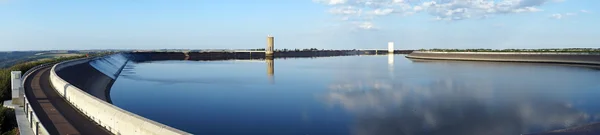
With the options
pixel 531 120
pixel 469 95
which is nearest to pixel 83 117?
pixel 531 120

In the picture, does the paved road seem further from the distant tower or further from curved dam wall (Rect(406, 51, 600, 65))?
the distant tower

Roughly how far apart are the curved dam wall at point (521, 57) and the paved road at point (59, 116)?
44.8 m

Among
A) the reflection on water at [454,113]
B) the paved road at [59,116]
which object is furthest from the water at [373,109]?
the paved road at [59,116]

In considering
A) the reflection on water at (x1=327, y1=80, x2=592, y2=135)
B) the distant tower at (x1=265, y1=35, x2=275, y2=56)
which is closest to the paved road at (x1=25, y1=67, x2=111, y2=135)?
the reflection on water at (x1=327, y1=80, x2=592, y2=135)

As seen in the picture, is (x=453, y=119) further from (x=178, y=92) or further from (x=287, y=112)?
(x=178, y=92)

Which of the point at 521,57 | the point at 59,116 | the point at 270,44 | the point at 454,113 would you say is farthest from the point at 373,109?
the point at 270,44

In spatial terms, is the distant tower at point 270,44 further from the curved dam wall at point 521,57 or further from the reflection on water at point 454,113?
the reflection on water at point 454,113

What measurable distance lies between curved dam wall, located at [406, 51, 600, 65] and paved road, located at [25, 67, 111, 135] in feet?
147

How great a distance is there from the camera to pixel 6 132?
981cm

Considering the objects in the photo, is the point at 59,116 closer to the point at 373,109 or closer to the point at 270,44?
the point at 373,109

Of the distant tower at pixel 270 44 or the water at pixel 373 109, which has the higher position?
the distant tower at pixel 270 44

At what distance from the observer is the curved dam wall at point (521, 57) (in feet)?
149

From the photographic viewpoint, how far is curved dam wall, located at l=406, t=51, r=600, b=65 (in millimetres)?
45356

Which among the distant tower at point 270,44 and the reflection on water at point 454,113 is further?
the distant tower at point 270,44
